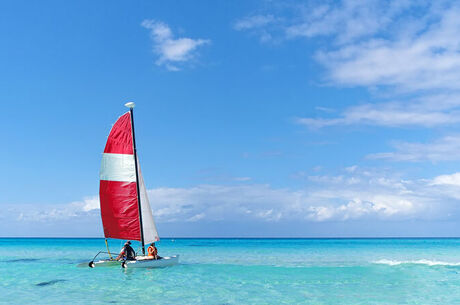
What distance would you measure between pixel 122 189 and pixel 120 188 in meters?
0.13

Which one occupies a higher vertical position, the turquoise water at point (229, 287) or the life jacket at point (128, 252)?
the life jacket at point (128, 252)

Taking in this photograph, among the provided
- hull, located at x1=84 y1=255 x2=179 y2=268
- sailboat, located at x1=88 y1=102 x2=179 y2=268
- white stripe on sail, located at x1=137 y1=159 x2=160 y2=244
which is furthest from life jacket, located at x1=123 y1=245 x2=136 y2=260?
white stripe on sail, located at x1=137 y1=159 x2=160 y2=244

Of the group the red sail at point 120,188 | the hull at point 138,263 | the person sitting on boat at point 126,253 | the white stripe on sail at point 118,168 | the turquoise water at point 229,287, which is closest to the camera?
the turquoise water at point 229,287

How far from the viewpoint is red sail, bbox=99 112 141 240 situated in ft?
84.6

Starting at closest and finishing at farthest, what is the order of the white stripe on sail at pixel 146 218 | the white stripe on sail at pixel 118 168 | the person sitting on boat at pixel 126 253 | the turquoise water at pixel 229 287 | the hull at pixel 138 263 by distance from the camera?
the turquoise water at pixel 229 287
the hull at pixel 138 263
the person sitting on boat at pixel 126 253
the white stripe on sail at pixel 118 168
the white stripe on sail at pixel 146 218

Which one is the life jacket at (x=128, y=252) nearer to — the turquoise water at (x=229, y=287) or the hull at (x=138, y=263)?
the hull at (x=138, y=263)

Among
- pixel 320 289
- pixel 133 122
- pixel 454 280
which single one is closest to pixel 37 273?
pixel 133 122

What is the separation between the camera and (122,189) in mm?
25953

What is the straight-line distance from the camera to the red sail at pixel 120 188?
25.8 meters

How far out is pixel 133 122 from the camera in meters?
26.2

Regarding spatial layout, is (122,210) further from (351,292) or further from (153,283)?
(351,292)

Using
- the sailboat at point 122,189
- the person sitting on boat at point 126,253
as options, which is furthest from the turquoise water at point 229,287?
the sailboat at point 122,189

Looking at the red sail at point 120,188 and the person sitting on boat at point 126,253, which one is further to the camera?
the red sail at point 120,188

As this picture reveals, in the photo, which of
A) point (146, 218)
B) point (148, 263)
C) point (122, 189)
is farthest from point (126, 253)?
point (122, 189)
